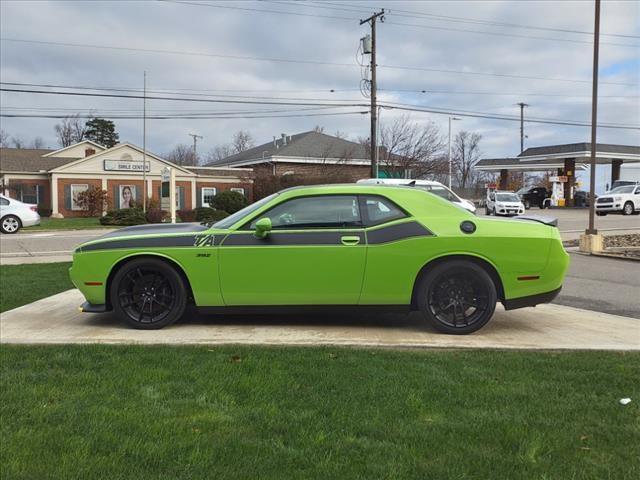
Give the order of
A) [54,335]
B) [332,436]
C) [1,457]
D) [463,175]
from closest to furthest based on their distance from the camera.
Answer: [1,457]
[332,436]
[54,335]
[463,175]

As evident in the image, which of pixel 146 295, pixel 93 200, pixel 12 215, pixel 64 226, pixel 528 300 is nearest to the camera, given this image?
pixel 528 300

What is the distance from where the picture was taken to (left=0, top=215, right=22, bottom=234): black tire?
23.9 meters

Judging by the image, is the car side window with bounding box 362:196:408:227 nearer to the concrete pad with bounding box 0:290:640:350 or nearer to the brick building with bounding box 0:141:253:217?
the concrete pad with bounding box 0:290:640:350

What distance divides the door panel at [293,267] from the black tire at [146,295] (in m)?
0.53

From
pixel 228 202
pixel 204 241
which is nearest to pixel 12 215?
pixel 228 202

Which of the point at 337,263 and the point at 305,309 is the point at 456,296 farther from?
the point at 305,309

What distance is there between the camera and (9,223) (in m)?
24.0

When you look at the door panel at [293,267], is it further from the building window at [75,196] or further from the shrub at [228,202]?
the building window at [75,196]

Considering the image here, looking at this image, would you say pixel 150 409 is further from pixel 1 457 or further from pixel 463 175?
pixel 463 175

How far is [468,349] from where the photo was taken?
4.86 m

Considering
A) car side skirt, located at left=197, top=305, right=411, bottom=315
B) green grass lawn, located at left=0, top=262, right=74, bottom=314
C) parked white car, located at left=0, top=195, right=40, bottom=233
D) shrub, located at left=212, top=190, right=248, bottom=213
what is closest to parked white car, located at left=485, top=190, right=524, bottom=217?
shrub, located at left=212, top=190, right=248, bottom=213

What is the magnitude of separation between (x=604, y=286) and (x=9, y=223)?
76.3 feet

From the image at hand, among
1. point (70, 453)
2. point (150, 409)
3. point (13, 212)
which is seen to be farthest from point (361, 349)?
point (13, 212)

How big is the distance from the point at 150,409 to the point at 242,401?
1.89 ft
